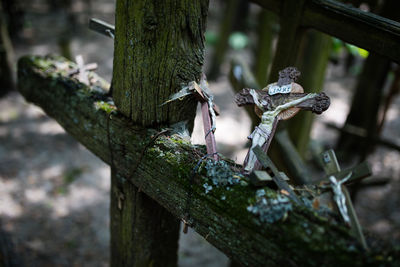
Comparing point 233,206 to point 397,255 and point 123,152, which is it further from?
point 123,152

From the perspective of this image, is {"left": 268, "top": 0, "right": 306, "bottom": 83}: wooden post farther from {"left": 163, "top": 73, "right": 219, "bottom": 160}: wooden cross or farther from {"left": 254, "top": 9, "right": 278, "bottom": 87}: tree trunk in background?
{"left": 254, "top": 9, "right": 278, "bottom": 87}: tree trunk in background

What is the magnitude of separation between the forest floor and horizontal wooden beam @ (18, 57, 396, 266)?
1.29 meters

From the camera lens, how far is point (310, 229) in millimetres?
1245

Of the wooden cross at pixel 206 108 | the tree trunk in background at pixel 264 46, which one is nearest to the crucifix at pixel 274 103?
the wooden cross at pixel 206 108

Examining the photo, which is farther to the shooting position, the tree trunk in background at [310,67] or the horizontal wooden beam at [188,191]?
the tree trunk in background at [310,67]

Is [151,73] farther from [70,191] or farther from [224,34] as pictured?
[224,34]

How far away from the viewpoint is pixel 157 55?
5.66 feet

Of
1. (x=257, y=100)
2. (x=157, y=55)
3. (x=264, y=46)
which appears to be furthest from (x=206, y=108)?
(x=264, y=46)

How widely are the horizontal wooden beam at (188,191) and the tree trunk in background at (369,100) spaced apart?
3.65 m

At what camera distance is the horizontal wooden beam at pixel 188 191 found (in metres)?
1.23

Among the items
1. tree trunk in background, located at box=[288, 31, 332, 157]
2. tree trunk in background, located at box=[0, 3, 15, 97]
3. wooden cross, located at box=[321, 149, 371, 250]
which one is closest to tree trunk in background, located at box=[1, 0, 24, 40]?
tree trunk in background, located at box=[0, 3, 15, 97]

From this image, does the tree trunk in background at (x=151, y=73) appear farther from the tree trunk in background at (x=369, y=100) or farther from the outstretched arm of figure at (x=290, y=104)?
the tree trunk in background at (x=369, y=100)

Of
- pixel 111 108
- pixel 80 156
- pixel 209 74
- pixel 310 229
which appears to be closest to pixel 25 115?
pixel 80 156

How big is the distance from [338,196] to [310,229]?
0.77ft
